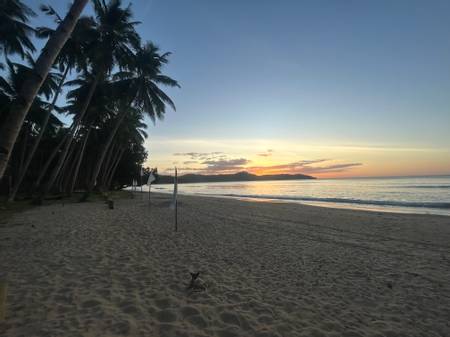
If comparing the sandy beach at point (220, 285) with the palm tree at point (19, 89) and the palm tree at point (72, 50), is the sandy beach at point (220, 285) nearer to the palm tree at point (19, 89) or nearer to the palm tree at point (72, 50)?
the palm tree at point (72, 50)

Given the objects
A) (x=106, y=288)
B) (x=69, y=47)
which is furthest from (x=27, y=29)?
(x=106, y=288)

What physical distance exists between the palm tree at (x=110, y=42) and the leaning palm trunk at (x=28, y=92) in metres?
15.6

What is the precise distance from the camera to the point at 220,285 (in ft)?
14.3

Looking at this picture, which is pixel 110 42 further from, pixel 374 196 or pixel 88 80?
pixel 374 196

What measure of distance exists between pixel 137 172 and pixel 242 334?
139 ft

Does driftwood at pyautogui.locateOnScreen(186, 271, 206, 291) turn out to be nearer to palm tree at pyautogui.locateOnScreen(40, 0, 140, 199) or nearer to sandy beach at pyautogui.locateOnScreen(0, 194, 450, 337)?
sandy beach at pyautogui.locateOnScreen(0, 194, 450, 337)

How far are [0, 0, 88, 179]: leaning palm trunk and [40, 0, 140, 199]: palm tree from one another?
15.6m

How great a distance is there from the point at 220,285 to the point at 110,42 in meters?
18.1

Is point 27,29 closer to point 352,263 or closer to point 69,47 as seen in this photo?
point 69,47

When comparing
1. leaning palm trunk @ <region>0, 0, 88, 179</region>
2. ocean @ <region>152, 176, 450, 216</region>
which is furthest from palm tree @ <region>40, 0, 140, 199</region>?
ocean @ <region>152, 176, 450, 216</region>

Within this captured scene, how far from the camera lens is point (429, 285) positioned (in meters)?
4.70

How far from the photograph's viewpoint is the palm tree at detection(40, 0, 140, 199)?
55.9 ft

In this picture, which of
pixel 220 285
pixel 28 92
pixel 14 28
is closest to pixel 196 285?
pixel 220 285

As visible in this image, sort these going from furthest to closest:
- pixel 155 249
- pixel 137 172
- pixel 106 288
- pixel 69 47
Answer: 1. pixel 137 172
2. pixel 69 47
3. pixel 155 249
4. pixel 106 288
